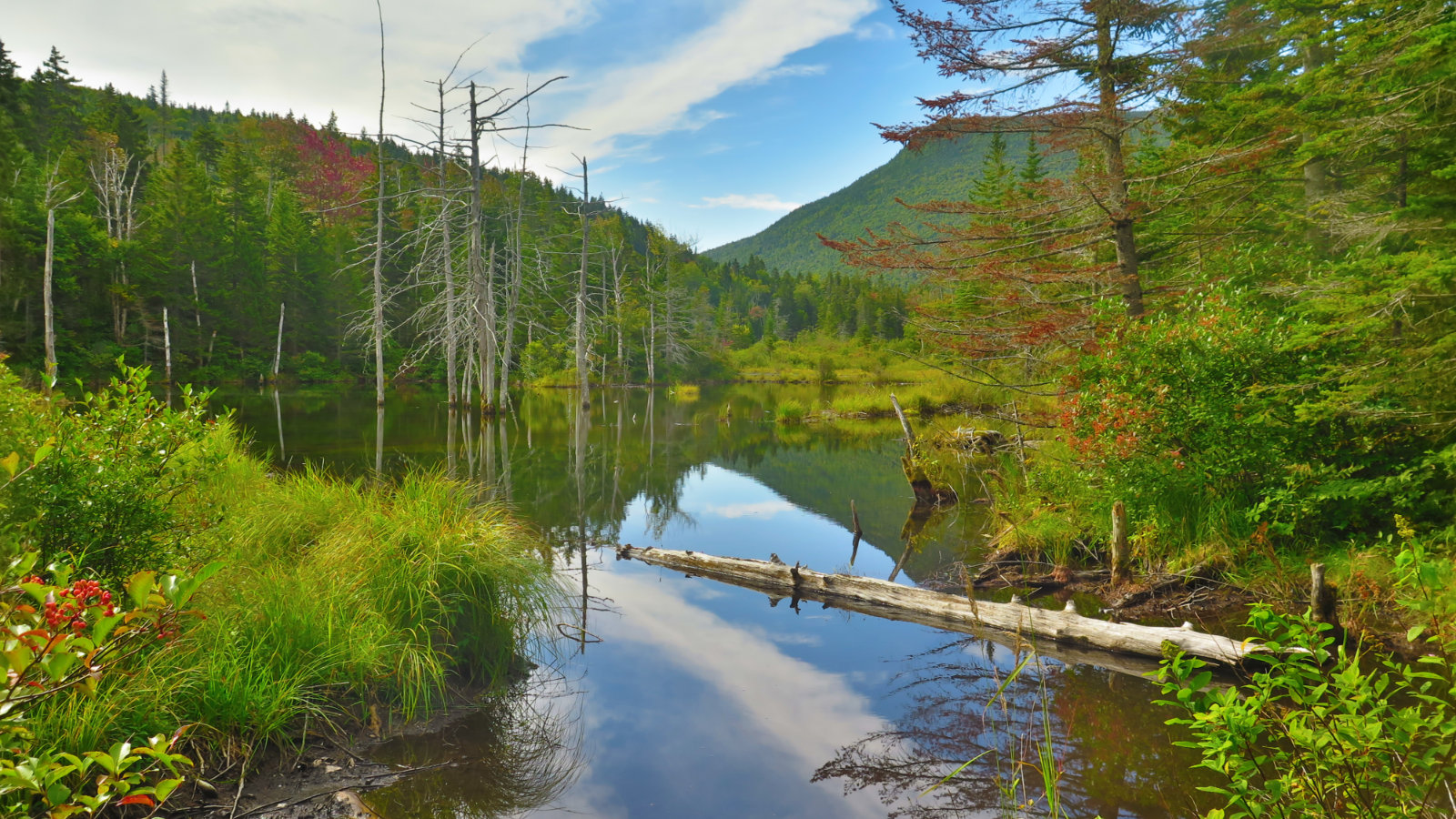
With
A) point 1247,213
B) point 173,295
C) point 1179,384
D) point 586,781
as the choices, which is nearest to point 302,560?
point 586,781

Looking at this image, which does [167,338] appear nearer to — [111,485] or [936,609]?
[111,485]

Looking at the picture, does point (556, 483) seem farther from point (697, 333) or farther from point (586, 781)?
point (697, 333)

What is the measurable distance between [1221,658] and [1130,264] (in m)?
6.09

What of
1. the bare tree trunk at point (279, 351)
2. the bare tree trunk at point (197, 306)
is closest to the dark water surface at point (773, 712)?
the bare tree trunk at point (197, 306)

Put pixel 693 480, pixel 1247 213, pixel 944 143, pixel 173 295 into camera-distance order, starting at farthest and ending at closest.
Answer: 1. pixel 173 295
2. pixel 693 480
3. pixel 1247 213
4. pixel 944 143

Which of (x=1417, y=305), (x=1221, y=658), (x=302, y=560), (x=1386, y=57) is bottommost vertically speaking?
(x=1221, y=658)

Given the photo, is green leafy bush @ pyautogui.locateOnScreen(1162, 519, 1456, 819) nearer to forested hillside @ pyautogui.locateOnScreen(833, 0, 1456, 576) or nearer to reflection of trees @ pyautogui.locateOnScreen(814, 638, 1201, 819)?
reflection of trees @ pyautogui.locateOnScreen(814, 638, 1201, 819)

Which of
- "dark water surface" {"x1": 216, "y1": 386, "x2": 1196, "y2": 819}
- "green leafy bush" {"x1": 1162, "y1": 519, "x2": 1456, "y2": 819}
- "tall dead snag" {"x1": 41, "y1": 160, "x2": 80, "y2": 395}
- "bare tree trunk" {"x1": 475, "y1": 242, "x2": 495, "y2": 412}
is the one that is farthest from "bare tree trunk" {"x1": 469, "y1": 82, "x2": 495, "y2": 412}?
"green leafy bush" {"x1": 1162, "y1": 519, "x2": 1456, "y2": 819}

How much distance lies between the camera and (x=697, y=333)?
59.1 meters

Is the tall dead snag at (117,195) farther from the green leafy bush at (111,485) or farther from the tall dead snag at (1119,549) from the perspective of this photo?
the tall dead snag at (1119,549)

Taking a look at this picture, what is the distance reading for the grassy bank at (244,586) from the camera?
3759 mm

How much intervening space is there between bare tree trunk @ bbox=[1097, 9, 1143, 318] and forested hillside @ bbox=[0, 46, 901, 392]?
47.3 ft

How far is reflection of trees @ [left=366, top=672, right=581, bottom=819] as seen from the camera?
13.4 feet

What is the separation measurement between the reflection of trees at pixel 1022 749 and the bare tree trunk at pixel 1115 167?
5.61 meters
